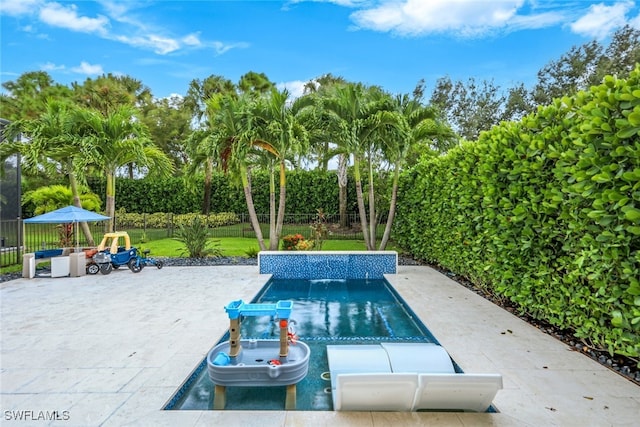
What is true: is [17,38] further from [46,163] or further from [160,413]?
[160,413]

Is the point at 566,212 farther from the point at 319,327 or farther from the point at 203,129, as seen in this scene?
the point at 203,129

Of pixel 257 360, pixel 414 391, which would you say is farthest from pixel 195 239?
pixel 414 391

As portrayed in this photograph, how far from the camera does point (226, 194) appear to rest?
22125 mm

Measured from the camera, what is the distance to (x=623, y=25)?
68.0 feet

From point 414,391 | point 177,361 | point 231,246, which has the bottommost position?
point 177,361

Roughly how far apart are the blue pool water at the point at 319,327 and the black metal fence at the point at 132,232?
6.85 meters

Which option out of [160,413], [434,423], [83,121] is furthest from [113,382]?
[83,121]

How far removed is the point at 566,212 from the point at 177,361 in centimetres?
503

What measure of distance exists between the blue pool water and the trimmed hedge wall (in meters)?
11.4

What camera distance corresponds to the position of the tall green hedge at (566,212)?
3314 millimetres

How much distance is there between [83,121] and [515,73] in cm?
2451

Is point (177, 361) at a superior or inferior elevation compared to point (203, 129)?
inferior

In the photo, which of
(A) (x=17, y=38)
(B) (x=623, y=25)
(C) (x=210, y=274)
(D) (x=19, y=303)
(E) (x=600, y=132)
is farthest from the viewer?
(B) (x=623, y=25)

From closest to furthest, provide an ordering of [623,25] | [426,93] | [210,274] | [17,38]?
[210,274] < [17,38] < [623,25] < [426,93]
